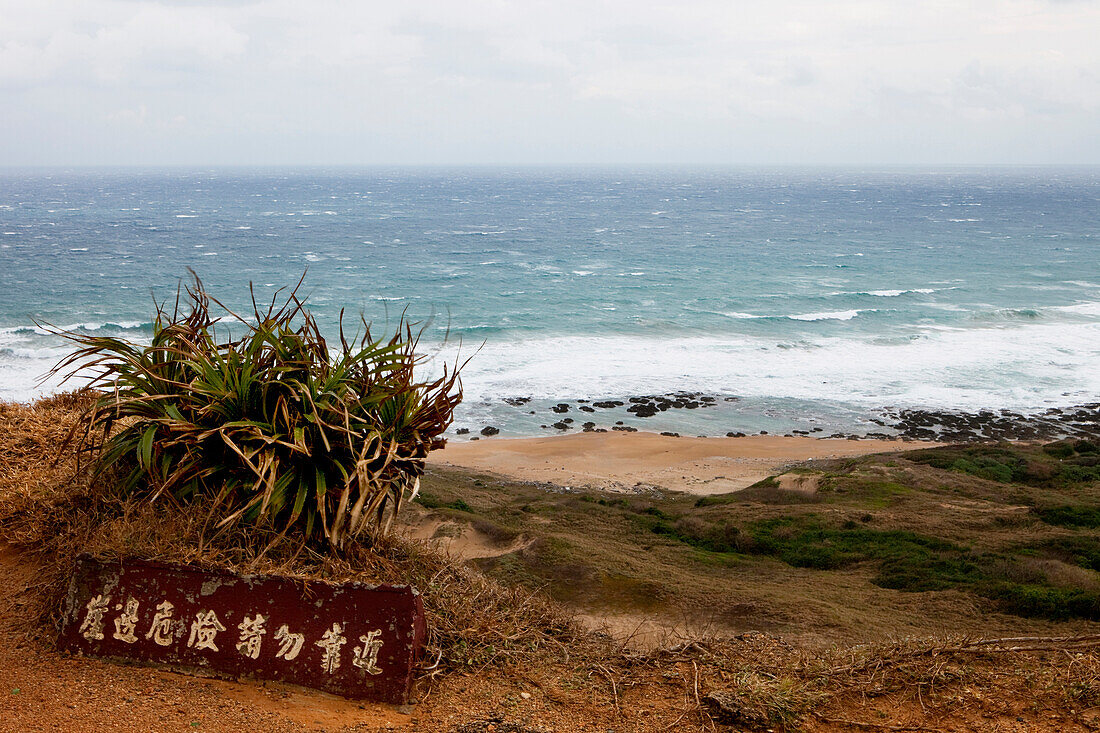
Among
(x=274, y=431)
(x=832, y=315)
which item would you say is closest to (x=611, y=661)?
(x=274, y=431)

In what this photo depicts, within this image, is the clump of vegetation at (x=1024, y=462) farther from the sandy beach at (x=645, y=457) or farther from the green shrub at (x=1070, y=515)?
the sandy beach at (x=645, y=457)

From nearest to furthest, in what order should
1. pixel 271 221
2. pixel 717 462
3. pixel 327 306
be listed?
pixel 717 462, pixel 327 306, pixel 271 221

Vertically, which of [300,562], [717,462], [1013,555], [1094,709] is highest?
[300,562]

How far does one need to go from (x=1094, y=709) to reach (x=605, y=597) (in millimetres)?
4214

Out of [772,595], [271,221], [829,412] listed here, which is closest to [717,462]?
[829,412]

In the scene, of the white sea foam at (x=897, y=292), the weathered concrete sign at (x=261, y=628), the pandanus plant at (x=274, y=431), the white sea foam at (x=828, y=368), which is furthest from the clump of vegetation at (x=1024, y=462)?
the white sea foam at (x=897, y=292)

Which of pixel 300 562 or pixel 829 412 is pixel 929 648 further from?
pixel 829 412

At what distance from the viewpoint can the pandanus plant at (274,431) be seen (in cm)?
423

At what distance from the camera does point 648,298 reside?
131ft

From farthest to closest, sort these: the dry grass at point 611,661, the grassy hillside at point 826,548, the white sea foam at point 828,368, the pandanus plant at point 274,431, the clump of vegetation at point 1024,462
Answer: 1. the white sea foam at point 828,368
2. the clump of vegetation at point 1024,462
3. the grassy hillside at point 826,548
4. the pandanus plant at point 274,431
5. the dry grass at point 611,661

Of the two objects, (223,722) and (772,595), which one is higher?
(223,722)

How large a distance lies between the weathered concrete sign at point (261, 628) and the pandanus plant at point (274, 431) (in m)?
0.33

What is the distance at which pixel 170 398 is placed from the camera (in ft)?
15.0

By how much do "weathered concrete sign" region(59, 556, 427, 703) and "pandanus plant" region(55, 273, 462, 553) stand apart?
1.08 feet
